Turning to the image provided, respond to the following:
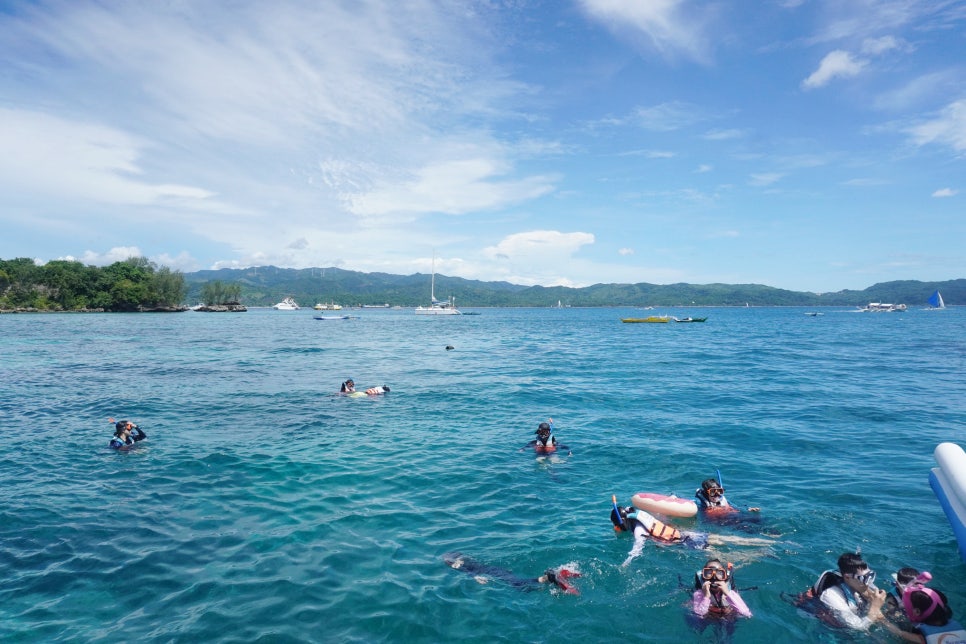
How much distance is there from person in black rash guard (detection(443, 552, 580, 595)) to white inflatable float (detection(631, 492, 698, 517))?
12.0 ft

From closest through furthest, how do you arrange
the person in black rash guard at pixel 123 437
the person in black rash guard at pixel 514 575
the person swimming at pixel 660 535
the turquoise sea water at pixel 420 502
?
the turquoise sea water at pixel 420 502
the person in black rash guard at pixel 514 575
the person swimming at pixel 660 535
the person in black rash guard at pixel 123 437

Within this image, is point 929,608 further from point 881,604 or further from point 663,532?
point 663,532

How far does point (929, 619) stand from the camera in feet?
27.0

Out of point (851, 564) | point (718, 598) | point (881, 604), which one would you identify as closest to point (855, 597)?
point (881, 604)

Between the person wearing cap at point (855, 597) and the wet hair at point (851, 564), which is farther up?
the wet hair at point (851, 564)

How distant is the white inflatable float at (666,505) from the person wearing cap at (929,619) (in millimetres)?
4746

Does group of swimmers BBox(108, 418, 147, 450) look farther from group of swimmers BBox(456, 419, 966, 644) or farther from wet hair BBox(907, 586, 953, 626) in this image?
wet hair BBox(907, 586, 953, 626)

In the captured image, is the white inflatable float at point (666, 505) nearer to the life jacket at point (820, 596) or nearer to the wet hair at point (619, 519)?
the wet hair at point (619, 519)

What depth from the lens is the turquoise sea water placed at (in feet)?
30.3

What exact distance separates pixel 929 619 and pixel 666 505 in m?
5.52

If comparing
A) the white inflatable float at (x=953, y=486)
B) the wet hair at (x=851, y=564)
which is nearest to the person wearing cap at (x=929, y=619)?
the wet hair at (x=851, y=564)

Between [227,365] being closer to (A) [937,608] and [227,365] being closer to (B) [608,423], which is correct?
(B) [608,423]

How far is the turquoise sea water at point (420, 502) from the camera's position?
9.23 metres

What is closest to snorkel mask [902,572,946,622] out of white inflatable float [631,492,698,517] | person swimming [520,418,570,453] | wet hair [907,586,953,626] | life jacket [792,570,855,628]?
wet hair [907,586,953,626]
